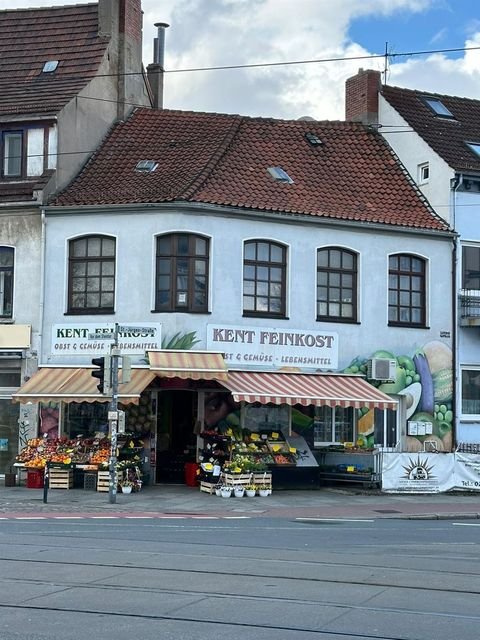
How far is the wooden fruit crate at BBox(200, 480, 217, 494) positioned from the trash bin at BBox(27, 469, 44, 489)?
418 centimetres

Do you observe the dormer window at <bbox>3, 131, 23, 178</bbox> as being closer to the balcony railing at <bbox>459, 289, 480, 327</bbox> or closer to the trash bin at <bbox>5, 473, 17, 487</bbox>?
the trash bin at <bbox>5, 473, 17, 487</bbox>

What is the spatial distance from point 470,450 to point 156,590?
66.1 ft

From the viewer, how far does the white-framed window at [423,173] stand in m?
31.9

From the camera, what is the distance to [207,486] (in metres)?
26.9

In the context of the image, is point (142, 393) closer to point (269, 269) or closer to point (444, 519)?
point (269, 269)

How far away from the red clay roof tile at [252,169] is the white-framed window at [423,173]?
0.32 metres

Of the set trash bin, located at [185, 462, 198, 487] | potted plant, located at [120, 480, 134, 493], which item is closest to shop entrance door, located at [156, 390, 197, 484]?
trash bin, located at [185, 462, 198, 487]

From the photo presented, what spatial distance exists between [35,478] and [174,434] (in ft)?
12.9

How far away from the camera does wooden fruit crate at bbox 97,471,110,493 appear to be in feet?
87.2

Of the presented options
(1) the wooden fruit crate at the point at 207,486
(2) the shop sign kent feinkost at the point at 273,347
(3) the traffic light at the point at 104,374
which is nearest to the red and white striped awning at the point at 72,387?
(3) the traffic light at the point at 104,374

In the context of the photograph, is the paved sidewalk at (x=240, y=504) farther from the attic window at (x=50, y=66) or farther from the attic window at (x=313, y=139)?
the attic window at (x=50, y=66)

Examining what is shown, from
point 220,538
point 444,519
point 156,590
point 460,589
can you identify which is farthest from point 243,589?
point 444,519

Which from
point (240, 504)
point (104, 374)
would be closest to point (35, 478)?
point (104, 374)

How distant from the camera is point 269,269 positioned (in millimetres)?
29016
